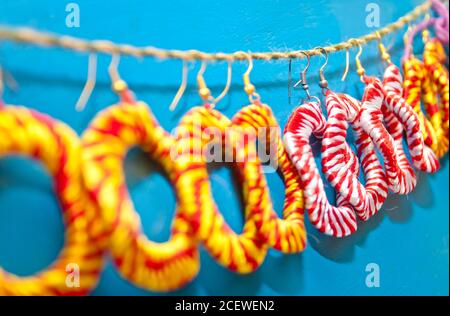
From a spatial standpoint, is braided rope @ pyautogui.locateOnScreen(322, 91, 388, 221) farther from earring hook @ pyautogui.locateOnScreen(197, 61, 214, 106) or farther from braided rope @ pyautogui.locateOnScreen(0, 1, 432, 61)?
earring hook @ pyautogui.locateOnScreen(197, 61, 214, 106)

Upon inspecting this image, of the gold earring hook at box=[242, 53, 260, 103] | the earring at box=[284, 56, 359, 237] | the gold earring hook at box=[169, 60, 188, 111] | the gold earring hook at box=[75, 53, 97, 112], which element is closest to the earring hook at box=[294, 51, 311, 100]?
the earring at box=[284, 56, 359, 237]

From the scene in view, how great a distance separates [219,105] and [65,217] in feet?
0.87

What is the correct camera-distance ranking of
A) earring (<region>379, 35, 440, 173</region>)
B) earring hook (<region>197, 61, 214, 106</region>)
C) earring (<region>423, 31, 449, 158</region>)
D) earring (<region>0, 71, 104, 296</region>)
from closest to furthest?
earring (<region>0, 71, 104, 296</region>) → earring hook (<region>197, 61, 214, 106</region>) → earring (<region>379, 35, 440, 173</region>) → earring (<region>423, 31, 449, 158</region>)

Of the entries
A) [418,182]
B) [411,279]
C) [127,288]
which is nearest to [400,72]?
[418,182]

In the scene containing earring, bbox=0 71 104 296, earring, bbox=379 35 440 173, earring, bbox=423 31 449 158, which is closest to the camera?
earring, bbox=0 71 104 296

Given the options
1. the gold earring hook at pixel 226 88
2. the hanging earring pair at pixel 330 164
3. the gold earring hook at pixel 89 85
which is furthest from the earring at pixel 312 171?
the gold earring hook at pixel 89 85

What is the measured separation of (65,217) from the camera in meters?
0.45

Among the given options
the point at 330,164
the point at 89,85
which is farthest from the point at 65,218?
the point at 330,164

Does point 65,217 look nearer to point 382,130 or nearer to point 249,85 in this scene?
point 249,85

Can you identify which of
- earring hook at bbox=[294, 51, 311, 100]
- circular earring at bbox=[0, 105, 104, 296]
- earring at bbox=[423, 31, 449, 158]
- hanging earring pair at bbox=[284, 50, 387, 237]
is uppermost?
earring at bbox=[423, 31, 449, 158]

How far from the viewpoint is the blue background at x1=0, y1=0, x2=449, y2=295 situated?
0.47 meters

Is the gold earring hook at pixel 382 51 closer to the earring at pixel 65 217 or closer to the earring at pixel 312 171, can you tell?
the earring at pixel 312 171

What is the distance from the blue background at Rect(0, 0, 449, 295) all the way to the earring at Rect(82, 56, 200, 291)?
0.04 m

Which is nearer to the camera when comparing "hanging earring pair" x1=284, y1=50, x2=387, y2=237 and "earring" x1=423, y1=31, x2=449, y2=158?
"hanging earring pair" x1=284, y1=50, x2=387, y2=237
